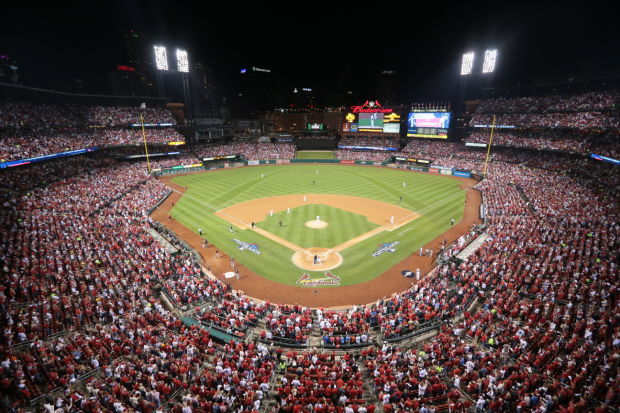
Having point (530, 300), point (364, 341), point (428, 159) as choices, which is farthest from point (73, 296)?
point (428, 159)

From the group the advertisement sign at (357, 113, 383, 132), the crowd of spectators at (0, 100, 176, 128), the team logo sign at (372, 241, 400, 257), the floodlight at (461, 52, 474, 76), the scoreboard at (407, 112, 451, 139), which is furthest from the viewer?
the advertisement sign at (357, 113, 383, 132)

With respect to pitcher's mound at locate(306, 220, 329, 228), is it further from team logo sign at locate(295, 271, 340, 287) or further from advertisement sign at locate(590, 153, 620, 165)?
advertisement sign at locate(590, 153, 620, 165)

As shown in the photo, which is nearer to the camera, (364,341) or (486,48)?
(364,341)

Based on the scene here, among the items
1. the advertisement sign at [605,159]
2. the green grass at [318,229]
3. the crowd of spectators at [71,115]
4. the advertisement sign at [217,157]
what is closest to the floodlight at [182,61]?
the crowd of spectators at [71,115]

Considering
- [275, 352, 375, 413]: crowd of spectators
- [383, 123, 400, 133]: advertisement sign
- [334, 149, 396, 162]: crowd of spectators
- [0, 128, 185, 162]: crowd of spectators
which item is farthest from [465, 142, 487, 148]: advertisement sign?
[275, 352, 375, 413]: crowd of spectators

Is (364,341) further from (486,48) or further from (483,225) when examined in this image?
(486,48)

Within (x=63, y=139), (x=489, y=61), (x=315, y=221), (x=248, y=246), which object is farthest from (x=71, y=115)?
(x=489, y=61)

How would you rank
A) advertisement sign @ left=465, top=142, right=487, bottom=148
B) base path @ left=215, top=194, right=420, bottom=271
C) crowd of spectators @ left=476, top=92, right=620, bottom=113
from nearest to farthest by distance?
base path @ left=215, top=194, right=420, bottom=271
crowd of spectators @ left=476, top=92, right=620, bottom=113
advertisement sign @ left=465, top=142, right=487, bottom=148
